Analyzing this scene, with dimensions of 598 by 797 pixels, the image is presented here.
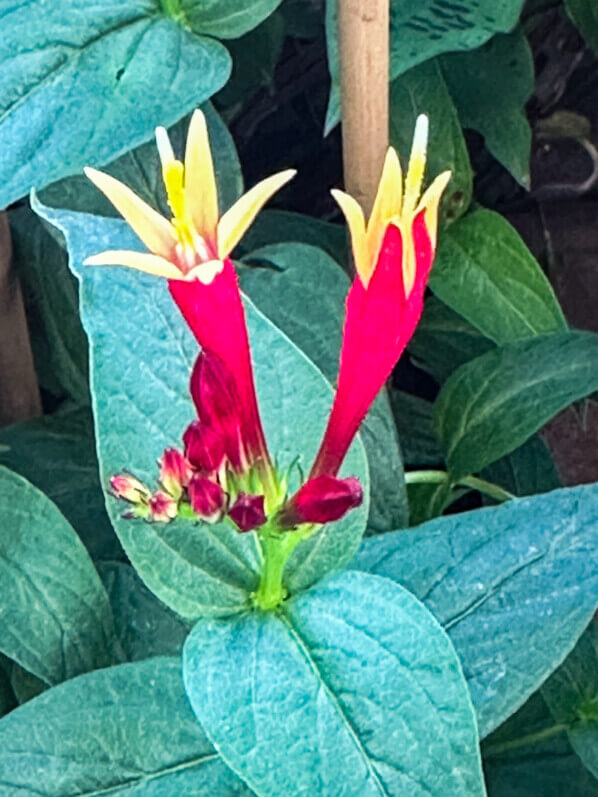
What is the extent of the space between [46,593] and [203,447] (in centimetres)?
14

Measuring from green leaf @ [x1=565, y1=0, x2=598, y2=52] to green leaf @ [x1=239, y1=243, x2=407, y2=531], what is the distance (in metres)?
0.21

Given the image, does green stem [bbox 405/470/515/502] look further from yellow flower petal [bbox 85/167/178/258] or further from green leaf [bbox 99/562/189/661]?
yellow flower petal [bbox 85/167/178/258]

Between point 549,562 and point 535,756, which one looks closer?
point 549,562

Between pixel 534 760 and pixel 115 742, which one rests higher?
pixel 115 742

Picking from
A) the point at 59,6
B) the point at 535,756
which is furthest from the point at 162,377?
the point at 535,756

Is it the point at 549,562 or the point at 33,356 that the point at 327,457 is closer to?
the point at 549,562

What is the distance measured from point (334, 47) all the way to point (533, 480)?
259mm

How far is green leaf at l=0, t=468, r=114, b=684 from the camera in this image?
0.45 m

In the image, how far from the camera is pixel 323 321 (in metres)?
0.52

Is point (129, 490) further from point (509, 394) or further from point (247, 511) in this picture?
point (509, 394)

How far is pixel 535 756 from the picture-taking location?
56 cm

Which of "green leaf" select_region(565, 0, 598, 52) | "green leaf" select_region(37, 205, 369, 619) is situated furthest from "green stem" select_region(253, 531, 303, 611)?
"green leaf" select_region(565, 0, 598, 52)

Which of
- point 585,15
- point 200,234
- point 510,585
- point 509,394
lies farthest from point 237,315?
point 585,15

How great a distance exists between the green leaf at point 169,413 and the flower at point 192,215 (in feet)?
0.21
